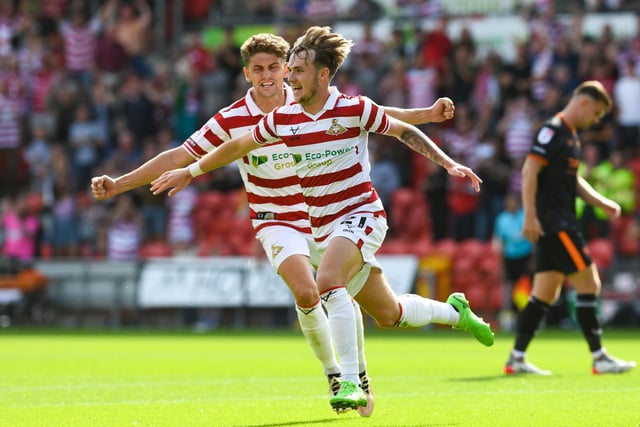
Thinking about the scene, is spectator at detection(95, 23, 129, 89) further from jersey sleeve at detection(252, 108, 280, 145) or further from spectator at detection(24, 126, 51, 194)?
jersey sleeve at detection(252, 108, 280, 145)

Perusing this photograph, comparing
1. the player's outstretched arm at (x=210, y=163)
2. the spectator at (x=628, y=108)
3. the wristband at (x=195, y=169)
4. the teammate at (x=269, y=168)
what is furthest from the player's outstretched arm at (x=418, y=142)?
the spectator at (x=628, y=108)

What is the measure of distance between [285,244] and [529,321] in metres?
3.64

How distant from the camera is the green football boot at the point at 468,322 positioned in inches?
341

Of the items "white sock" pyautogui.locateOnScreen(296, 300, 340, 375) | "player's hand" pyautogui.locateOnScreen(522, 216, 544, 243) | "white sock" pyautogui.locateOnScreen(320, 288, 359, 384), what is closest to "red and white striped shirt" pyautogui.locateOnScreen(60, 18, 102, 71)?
"player's hand" pyautogui.locateOnScreen(522, 216, 544, 243)

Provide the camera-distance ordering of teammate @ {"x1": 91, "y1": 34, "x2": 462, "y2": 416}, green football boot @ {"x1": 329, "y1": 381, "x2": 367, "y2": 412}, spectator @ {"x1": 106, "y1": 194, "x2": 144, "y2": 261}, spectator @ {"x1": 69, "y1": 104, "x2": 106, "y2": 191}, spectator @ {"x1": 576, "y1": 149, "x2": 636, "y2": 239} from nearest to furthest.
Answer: green football boot @ {"x1": 329, "y1": 381, "x2": 367, "y2": 412} < teammate @ {"x1": 91, "y1": 34, "x2": 462, "y2": 416} < spectator @ {"x1": 576, "y1": 149, "x2": 636, "y2": 239} < spectator @ {"x1": 106, "y1": 194, "x2": 144, "y2": 261} < spectator @ {"x1": 69, "y1": 104, "x2": 106, "y2": 191}

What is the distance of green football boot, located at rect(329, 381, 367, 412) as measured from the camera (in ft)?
23.4

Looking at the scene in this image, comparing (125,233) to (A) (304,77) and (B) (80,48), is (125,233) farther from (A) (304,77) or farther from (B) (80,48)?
(A) (304,77)

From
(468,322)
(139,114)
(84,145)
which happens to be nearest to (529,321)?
(468,322)

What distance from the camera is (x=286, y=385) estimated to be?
10461mm

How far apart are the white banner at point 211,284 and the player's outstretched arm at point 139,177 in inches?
477

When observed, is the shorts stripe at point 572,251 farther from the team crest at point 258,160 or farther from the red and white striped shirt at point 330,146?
the red and white striped shirt at point 330,146

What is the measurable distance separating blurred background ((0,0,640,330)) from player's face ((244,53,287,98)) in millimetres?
10039

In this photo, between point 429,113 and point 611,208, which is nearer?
point 429,113

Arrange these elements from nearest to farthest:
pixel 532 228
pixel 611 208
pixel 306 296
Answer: pixel 306 296 → pixel 532 228 → pixel 611 208
